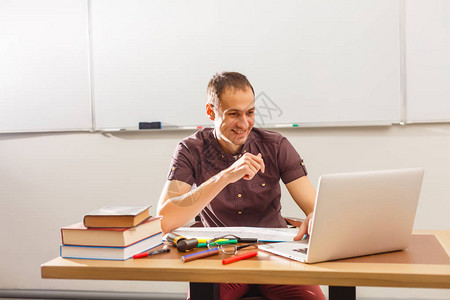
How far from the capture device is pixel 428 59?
235 centimetres

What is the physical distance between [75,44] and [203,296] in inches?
82.2

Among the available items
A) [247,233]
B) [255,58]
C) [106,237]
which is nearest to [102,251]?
[106,237]

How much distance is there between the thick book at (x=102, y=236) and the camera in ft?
3.51

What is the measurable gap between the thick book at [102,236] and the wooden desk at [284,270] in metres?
0.04

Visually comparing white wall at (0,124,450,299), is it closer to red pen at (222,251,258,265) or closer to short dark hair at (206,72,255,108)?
short dark hair at (206,72,255,108)

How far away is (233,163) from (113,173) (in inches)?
49.8

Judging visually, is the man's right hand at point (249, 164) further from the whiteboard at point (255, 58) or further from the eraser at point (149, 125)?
the eraser at point (149, 125)

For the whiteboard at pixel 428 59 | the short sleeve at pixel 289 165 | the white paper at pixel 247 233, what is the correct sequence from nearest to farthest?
the white paper at pixel 247 233
the short sleeve at pixel 289 165
the whiteboard at pixel 428 59

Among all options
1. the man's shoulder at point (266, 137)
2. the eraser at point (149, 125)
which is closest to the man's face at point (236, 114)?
the man's shoulder at point (266, 137)

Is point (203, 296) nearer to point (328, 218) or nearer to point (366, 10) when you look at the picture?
point (328, 218)

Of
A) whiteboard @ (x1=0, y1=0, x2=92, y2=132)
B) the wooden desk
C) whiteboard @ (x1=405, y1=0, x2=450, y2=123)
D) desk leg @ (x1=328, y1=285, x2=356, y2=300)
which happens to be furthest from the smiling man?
whiteboard @ (x1=0, y1=0, x2=92, y2=132)

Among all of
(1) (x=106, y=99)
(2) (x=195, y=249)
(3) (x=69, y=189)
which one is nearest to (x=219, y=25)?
(1) (x=106, y=99)

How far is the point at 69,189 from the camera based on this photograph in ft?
9.03

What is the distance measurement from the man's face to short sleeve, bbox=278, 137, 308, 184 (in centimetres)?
19
